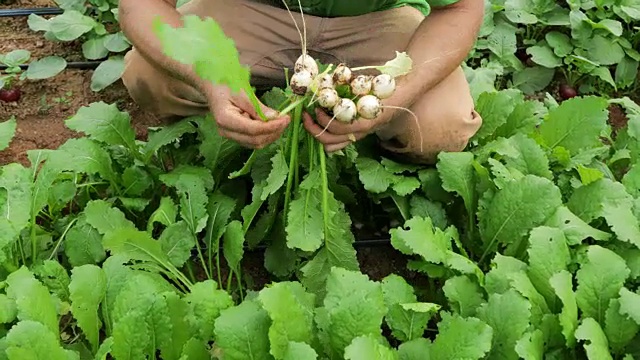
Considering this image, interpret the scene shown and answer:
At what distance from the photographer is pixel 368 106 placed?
4.81 ft


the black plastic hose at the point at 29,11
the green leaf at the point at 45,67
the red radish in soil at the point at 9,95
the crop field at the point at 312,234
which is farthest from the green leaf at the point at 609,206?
the black plastic hose at the point at 29,11

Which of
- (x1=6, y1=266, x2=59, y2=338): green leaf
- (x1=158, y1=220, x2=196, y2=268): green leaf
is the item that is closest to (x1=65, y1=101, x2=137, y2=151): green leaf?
(x1=158, y1=220, x2=196, y2=268): green leaf

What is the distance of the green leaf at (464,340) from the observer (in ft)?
4.56

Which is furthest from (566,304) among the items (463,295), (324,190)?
(324,190)

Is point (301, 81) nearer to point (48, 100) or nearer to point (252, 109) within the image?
point (252, 109)

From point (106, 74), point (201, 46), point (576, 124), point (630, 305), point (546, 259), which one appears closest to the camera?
point (201, 46)

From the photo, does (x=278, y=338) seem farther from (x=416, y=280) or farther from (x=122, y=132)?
(x=122, y=132)

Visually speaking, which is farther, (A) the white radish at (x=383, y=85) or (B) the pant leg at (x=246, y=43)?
(B) the pant leg at (x=246, y=43)

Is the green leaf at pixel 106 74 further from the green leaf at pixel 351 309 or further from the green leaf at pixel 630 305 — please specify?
the green leaf at pixel 630 305

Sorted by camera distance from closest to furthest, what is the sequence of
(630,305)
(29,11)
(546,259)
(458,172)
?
(630,305) < (546,259) < (458,172) < (29,11)

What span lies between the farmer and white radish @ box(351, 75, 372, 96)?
0.51ft

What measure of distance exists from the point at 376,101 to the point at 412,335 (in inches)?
18.6

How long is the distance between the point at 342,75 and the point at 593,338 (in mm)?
678

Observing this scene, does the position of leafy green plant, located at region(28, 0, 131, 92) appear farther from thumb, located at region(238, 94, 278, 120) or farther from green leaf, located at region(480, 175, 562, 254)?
green leaf, located at region(480, 175, 562, 254)
